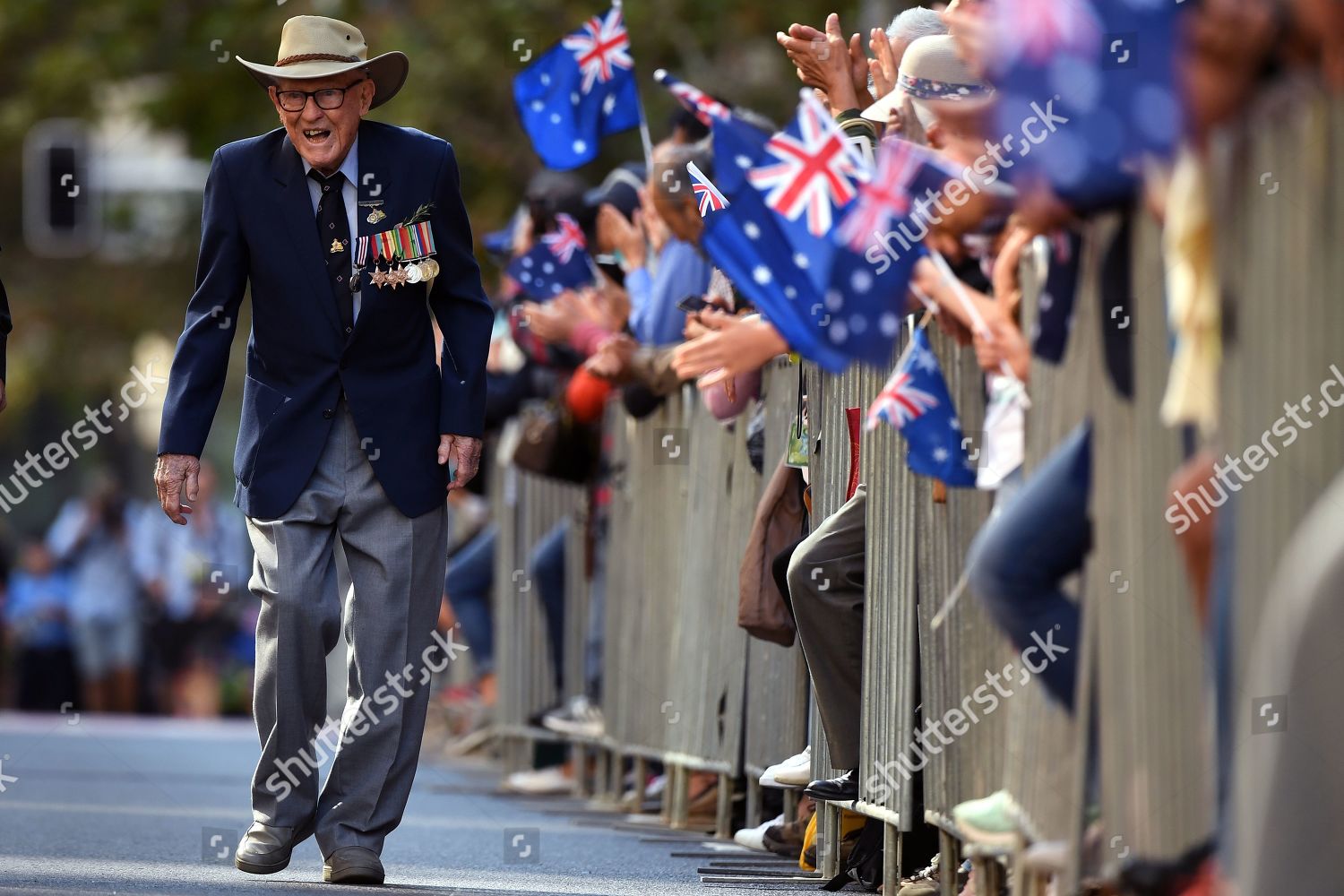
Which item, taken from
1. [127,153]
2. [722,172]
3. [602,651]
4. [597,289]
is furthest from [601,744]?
[127,153]

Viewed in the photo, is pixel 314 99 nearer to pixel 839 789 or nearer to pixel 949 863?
pixel 839 789

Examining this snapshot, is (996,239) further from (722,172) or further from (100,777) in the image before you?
(100,777)

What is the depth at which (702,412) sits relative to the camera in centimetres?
1068

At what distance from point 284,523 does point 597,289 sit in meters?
3.69

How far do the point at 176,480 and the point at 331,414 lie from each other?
47cm

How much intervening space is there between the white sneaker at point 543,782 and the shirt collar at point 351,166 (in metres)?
5.60

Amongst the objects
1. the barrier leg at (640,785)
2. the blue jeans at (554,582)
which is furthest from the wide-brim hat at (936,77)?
the blue jeans at (554,582)

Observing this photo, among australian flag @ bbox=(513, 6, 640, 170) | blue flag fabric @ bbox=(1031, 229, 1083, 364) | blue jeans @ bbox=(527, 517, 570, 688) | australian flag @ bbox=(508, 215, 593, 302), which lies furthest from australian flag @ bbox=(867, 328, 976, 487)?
blue jeans @ bbox=(527, 517, 570, 688)

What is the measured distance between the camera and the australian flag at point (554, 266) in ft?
38.7

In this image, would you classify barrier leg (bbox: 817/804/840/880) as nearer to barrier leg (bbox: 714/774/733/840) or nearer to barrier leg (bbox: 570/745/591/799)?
barrier leg (bbox: 714/774/733/840)

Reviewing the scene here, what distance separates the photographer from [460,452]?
8.30 meters

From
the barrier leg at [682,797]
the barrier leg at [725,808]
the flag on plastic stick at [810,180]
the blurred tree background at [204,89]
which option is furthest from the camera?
the blurred tree background at [204,89]

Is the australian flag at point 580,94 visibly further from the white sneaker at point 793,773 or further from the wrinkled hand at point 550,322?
the white sneaker at point 793,773

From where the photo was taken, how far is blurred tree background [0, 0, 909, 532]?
21.3m
